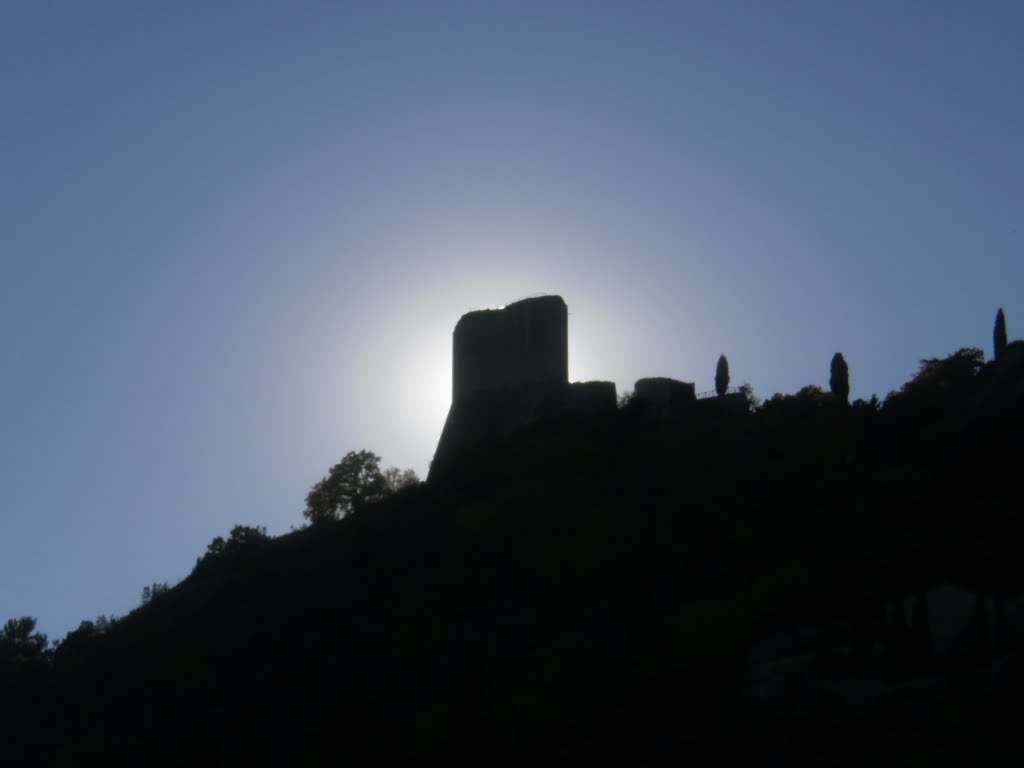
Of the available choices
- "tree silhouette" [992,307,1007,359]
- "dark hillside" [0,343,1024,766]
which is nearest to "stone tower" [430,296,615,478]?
"dark hillside" [0,343,1024,766]

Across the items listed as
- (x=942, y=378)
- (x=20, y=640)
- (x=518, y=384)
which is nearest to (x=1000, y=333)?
(x=942, y=378)

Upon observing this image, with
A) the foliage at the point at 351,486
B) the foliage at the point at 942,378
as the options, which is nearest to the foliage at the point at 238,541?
the foliage at the point at 351,486

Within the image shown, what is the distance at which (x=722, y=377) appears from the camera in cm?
5294

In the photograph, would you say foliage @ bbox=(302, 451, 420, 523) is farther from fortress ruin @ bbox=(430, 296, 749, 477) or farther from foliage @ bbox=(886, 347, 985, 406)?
foliage @ bbox=(886, 347, 985, 406)

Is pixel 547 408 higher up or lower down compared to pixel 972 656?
higher up

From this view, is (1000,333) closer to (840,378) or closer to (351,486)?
(840,378)

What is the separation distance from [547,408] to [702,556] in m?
16.8

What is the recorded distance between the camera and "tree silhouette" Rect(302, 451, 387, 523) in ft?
181

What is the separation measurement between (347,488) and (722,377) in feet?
54.2

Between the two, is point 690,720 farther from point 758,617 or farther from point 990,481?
point 990,481

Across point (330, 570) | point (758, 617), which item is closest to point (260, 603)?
point (330, 570)

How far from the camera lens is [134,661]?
37219 mm

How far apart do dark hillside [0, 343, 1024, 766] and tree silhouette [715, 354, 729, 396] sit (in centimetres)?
437

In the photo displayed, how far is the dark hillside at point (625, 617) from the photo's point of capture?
23.0 meters
